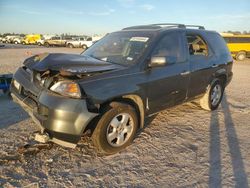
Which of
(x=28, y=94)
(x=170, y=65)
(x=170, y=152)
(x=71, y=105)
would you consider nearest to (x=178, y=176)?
(x=170, y=152)

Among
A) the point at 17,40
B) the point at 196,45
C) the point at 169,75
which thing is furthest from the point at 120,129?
the point at 17,40

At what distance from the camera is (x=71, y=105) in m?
3.16

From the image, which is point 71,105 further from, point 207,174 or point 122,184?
point 207,174

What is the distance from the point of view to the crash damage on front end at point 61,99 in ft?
10.4

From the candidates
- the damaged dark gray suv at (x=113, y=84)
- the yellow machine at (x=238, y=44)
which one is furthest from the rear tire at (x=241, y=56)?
the damaged dark gray suv at (x=113, y=84)

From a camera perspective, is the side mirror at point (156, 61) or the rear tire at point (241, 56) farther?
the rear tire at point (241, 56)

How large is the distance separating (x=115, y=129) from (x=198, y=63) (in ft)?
7.71

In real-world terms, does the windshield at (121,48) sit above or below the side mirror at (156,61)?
above

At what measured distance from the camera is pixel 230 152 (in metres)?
3.89

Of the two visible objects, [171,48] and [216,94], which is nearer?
[171,48]

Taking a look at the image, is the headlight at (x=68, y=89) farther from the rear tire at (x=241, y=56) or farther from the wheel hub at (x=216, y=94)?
the rear tire at (x=241, y=56)

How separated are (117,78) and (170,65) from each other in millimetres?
1231

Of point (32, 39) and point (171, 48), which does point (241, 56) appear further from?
point (32, 39)

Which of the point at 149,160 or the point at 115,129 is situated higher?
the point at 115,129
